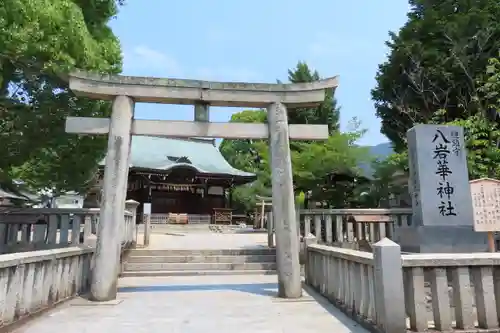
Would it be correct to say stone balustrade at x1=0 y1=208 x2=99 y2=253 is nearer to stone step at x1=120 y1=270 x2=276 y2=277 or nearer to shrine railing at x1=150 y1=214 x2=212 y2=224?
stone step at x1=120 y1=270 x2=276 y2=277

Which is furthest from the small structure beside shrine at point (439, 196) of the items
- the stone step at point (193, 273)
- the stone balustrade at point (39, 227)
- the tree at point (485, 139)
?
the stone balustrade at point (39, 227)

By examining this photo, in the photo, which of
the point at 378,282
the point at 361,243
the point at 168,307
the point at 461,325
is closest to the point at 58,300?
the point at 168,307

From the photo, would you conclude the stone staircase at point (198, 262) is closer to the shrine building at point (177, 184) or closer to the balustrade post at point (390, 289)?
the balustrade post at point (390, 289)

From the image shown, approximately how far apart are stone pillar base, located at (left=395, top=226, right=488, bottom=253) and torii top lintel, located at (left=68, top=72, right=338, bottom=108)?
349 centimetres

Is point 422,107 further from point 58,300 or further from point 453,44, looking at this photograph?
point 58,300

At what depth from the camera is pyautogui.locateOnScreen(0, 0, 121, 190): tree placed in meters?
5.87

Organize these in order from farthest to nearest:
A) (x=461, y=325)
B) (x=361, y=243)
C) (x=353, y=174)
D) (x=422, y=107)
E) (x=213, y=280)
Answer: (x=422, y=107)
(x=353, y=174)
(x=361, y=243)
(x=213, y=280)
(x=461, y=325)

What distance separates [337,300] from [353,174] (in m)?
8.41

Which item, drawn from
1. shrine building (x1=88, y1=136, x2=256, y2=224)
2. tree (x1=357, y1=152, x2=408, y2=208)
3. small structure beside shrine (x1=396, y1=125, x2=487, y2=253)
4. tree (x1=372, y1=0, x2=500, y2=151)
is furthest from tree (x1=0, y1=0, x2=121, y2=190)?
shrine building (x1=88, y1=136, x2=256, y2=224)

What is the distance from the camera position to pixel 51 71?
21.7 feet

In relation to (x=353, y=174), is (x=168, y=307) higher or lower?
lower

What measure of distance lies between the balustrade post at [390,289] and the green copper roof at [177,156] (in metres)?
22.8

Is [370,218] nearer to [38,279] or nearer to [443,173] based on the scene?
[443,173]

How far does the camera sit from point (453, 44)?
1375 cm
